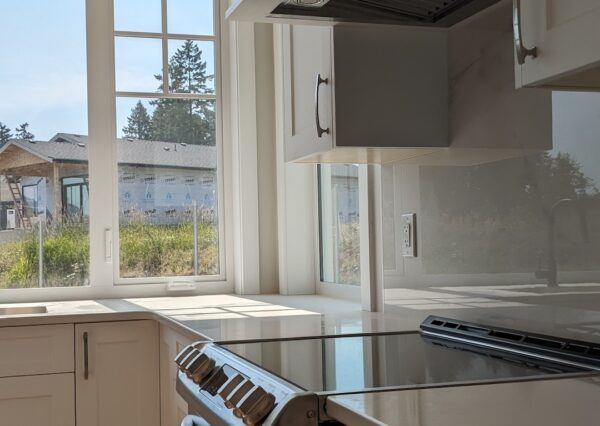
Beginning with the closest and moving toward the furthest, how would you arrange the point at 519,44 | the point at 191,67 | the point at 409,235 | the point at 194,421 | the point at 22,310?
the point at 519,44 < the point at 194,421 < the point at 409,235 < the point at 22,310 < the point at 191,67

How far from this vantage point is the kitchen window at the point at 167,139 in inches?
145

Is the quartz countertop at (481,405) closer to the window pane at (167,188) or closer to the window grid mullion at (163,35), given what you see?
the window pane at (167,188)

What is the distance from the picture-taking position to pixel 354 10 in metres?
1.93

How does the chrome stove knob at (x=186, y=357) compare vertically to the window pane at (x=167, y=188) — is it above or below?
below

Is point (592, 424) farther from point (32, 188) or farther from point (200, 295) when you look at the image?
point (32, 188)

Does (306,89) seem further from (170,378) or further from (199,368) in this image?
(170,378)

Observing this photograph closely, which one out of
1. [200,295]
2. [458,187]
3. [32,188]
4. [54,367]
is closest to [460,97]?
[458,187]

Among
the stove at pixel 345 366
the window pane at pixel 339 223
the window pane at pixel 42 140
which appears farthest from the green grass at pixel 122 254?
the stove at pixel 345 366

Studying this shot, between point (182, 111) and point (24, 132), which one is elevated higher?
Result: point (182, 111)

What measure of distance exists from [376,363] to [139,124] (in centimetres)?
242

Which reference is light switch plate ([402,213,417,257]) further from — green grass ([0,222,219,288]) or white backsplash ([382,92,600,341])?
green grass ([0,222,219,288])

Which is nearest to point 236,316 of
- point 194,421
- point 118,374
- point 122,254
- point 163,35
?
point 118,374

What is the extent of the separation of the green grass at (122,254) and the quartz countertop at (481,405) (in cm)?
258

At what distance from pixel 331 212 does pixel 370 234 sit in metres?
0.80
